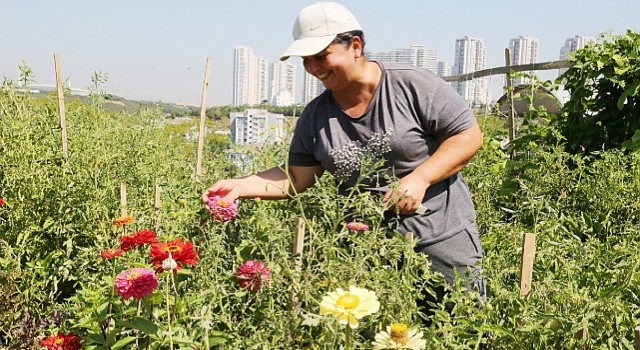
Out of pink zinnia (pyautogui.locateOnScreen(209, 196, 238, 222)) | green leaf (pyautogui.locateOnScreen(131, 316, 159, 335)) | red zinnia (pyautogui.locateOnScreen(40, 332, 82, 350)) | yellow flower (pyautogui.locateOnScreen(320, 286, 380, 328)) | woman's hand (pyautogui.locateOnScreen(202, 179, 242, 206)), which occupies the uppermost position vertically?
woman's hand (pyautogui.locateOnScreen(202, 179, 242, 206))

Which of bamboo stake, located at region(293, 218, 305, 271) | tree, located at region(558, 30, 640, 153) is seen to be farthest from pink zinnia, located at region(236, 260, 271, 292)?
tree, located at region(558, 30, 640, 153)

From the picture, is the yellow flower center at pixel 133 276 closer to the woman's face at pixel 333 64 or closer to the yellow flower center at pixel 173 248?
the yellow flower center at pixel 173 248

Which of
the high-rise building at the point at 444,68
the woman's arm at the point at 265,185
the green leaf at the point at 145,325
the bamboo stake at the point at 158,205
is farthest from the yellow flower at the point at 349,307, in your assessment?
the high-rise building at the point at 444,68

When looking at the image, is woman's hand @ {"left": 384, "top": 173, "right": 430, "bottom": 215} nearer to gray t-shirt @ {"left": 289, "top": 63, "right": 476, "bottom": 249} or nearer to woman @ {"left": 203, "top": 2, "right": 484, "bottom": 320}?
woman @ {"left": 203, "top": 2, "right": 484, "bottom": 320}

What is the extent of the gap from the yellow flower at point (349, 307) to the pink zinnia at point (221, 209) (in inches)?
28.7

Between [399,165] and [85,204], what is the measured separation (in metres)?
1.42

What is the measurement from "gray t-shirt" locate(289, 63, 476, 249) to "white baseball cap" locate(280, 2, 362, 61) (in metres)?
0.20

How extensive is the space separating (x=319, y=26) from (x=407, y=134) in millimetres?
387

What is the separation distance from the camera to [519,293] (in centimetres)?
166

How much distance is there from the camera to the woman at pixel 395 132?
185 cm

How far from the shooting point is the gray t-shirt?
1902mm

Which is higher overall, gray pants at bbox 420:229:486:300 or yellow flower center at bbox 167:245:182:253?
yellow flower center at bbox 167:245:182:253

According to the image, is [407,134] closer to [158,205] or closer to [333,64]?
[333,64]

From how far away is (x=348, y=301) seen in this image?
1139mm
